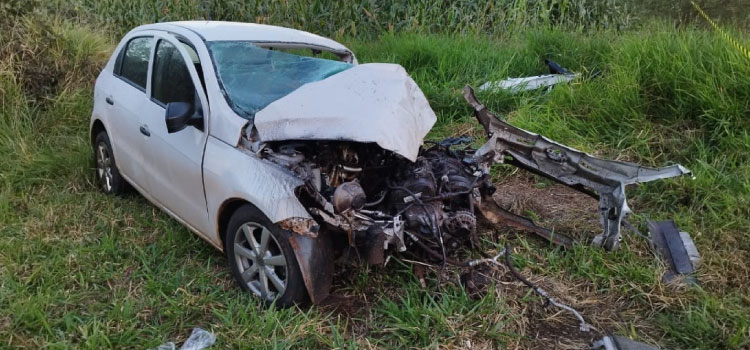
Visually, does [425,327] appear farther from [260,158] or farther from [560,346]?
[260,158]

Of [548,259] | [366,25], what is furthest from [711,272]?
[366,25]

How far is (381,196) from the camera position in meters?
3.64

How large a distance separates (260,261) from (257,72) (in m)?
1.29

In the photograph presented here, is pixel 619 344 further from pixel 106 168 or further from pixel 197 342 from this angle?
pixel 106 168

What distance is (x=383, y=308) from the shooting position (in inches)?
140

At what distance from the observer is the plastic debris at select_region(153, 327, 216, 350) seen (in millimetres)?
3246

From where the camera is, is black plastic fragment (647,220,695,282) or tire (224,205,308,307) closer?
tire (224,205,308,307)

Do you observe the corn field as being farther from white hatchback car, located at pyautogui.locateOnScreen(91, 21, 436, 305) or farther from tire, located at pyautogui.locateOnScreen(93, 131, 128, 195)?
white hatchback car, located at pyautogui.locateOnScreen(91, 21, 436, 305)

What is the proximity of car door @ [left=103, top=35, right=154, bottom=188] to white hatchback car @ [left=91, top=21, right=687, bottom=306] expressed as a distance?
2 cm

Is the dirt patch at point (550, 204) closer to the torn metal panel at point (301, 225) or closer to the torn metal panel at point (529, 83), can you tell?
the torn metal panel at point (529, 83)

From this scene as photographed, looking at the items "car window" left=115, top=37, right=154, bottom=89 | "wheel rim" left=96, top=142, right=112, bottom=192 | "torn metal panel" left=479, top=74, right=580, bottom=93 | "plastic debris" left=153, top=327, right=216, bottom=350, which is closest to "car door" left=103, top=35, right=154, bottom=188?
"car window" left=115, top=37, right=154, bottom=89

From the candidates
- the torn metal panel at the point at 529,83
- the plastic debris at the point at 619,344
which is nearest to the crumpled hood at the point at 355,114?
the plastic debris at the point at 619,344

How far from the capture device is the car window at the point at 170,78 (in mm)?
3949

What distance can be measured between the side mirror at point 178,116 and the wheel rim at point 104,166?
174cm
